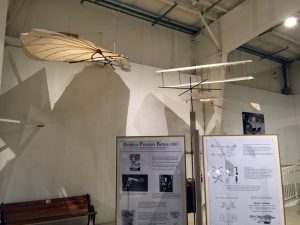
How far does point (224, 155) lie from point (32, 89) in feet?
11.7

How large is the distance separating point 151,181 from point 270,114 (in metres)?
6.58

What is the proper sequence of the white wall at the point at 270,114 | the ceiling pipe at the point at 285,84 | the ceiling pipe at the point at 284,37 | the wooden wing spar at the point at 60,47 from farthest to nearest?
the ceiling pipe at the point at 285,84, the white wall at the point at 270,114, the ceiling pipe at the point at 284,37, the wooden wing spar at the point at 60,47

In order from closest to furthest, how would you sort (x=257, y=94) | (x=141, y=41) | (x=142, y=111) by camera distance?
(x=142, y=111), (x=141, y=41), (x=257, y=94)

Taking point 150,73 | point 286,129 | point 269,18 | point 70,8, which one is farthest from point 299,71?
point 70,8

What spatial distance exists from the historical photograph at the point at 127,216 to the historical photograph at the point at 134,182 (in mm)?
307

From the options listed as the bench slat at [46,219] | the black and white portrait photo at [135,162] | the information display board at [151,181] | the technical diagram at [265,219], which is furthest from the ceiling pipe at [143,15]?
the technical diagram at [265,219]

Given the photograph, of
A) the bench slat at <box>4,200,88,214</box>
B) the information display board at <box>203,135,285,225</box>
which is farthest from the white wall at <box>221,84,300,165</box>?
the bench slat at <box>4,200,88,214</box>

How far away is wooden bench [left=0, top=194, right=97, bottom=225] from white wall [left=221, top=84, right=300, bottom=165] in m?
4.50

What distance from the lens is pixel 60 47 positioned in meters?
3.34

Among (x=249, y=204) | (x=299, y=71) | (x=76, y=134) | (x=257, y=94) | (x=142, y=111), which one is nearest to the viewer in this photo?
(x=249, y=204)

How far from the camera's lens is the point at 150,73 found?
6.27 m

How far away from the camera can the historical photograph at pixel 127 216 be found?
3500mm

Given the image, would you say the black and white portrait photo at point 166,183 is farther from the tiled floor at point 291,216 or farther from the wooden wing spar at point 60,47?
the tiled floor at point 291,216

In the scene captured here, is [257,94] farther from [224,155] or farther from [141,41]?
[224,155]
